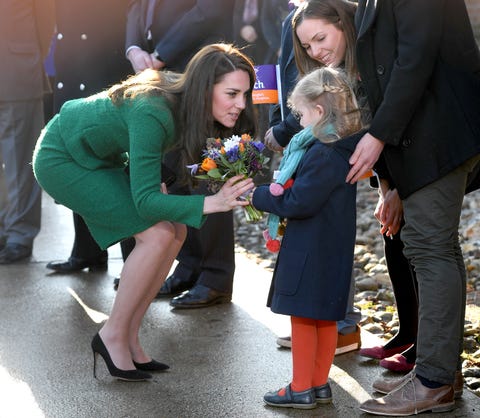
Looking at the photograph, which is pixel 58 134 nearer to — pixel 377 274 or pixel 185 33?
pixel 185 33

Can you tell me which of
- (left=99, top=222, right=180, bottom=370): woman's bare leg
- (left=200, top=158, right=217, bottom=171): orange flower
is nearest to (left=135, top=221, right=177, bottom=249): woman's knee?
(left=99, top=222, right=180, bottom=370): woman's bare leg

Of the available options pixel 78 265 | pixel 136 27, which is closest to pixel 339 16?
pixel 136 27

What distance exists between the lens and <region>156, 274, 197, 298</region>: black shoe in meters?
5.71

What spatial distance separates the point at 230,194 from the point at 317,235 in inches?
15.7

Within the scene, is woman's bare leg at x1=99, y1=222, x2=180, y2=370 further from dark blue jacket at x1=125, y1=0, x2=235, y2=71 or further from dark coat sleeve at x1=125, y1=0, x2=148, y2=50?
dark coat sleeve at x1=125, y1=0, x2=148, y2=50

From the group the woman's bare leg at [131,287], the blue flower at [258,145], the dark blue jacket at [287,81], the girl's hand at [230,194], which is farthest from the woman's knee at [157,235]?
the dark blue jacket at [287,81]

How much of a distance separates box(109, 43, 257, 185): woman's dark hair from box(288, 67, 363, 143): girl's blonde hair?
488 mm

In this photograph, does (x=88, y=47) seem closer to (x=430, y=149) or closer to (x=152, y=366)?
(x=152, y=366)

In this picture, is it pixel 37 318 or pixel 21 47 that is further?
pixel 21 47

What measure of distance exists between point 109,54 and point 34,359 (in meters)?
2.26

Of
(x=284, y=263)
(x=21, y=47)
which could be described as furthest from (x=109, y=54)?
(x=284, y=263)

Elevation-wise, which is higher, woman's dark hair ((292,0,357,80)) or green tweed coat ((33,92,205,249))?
woman's dark hair ((292,0,357,80))

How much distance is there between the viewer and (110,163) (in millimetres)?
4508

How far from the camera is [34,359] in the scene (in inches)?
178
